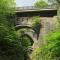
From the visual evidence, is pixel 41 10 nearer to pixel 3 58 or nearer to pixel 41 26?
pixel 41 26

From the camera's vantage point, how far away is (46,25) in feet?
91.1

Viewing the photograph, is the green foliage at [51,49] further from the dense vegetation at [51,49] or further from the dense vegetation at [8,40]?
the dense vegetation at [8,40]

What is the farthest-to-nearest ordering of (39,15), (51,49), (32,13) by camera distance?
1. (32,13)
2. (39,15)
3. (51,49)

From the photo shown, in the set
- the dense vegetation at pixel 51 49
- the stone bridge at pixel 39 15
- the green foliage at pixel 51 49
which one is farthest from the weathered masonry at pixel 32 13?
the green foliage at pixel 51 49

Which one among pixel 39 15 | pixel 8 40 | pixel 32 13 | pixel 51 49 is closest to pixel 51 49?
pixel 51 49

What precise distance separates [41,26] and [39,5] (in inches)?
234

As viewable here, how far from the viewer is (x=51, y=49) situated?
72.0ft

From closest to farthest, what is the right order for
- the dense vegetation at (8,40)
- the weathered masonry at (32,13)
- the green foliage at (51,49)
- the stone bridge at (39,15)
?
the green foliage at (51,49) < the dense vegetation at (8,40) < the stone bridge at (39,15) < the weathered masonry at (32,13)

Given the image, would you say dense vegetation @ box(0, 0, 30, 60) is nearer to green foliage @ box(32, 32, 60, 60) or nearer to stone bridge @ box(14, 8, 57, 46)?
green foliage @ box(32, 32, 60, 60)

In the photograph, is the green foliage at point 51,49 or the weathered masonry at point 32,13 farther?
the weathered masonry at point 32,13

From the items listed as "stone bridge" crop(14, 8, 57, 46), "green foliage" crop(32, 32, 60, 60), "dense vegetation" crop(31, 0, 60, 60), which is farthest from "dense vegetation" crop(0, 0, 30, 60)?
"stone bridge" crop(14, 8, 57, 46)

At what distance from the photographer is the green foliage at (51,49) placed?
2160 centimetres

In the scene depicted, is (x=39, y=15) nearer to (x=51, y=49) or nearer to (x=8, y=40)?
(x=8, y=40)

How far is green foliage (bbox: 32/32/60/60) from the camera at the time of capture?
2160cm
